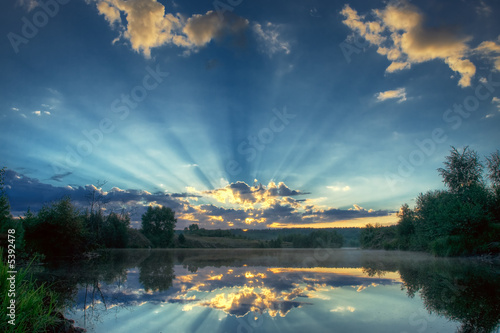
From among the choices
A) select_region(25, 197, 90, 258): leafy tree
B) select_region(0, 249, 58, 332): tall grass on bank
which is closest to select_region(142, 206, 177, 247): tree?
select_region(25, 197, 90, 258): leafy tree

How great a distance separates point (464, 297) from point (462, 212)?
62.6ft

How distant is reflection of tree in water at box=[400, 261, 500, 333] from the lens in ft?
20.7

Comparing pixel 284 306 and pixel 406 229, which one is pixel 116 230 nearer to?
pixel 406 229

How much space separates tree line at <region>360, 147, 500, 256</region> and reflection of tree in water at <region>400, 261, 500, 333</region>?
1309 centimetres

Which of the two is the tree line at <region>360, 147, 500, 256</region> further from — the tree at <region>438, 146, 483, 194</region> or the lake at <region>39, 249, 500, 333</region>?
the lake at <region>39, 249, 500, 333</region>

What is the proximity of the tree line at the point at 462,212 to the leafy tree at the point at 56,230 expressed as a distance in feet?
114

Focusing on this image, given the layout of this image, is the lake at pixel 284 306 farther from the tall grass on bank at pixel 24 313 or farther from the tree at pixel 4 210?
the tree at pixel 4 210

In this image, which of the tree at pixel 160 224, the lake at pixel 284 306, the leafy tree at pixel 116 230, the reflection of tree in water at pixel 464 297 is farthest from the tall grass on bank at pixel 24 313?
the tree at pixel 160 224

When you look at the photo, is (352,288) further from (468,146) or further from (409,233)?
(409,233)

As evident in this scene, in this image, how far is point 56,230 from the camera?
27.3 m

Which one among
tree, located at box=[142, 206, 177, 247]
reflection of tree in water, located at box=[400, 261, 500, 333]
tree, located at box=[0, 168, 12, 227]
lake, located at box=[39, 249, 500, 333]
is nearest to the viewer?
lake, located at box=[39, 249, 500, 333]

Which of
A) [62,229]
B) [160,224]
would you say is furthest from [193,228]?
[62,229]

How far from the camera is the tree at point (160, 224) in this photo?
65.4 metres

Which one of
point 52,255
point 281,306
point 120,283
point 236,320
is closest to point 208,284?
point 120,283
